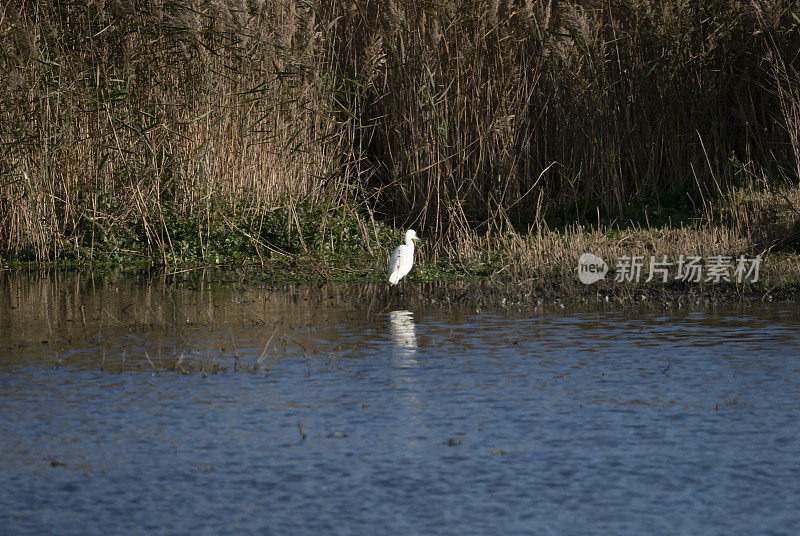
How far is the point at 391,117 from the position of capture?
1511cm

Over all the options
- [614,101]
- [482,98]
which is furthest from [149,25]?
[614,101]

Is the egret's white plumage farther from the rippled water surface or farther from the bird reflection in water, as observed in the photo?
the rippled water surface

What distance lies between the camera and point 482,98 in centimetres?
1470

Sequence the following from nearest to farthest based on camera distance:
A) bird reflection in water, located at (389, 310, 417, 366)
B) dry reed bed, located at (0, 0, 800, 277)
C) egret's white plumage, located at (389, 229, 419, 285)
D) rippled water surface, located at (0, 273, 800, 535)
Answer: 1. rippled water surface, located at (0, 273, 800, 535)
2. bird reflection in water, located at (389, 310, 417, 366)
3. egret's white plumage, located at (389, 229, 419, 285)
4. dry reed bed, located at (0, 0, 800, 277)

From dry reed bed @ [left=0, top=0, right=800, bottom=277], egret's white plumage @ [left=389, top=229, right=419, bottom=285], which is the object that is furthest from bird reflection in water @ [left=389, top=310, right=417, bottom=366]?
dry reed bed @ [left=0, top=0, right=800, bottom=277]

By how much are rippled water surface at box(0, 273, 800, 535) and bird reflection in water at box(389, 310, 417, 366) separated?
0.03m

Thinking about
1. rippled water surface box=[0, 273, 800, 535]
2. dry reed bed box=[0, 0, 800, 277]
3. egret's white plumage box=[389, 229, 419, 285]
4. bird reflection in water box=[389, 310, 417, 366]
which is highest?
dry reed bed box=[0, 0, 800, 277]

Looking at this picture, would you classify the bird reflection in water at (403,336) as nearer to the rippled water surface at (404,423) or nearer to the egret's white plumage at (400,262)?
the rippled water surface at (404,423)

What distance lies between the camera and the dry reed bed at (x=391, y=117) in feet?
43.3

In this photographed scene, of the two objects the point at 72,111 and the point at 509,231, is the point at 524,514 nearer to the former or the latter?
the point at 509,231

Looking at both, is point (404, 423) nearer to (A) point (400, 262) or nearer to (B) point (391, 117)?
(A) point (400, 262)

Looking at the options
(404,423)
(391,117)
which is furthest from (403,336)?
(391,117)

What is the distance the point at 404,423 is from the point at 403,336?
8.76 ft

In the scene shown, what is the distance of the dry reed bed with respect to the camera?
43.3 feet
